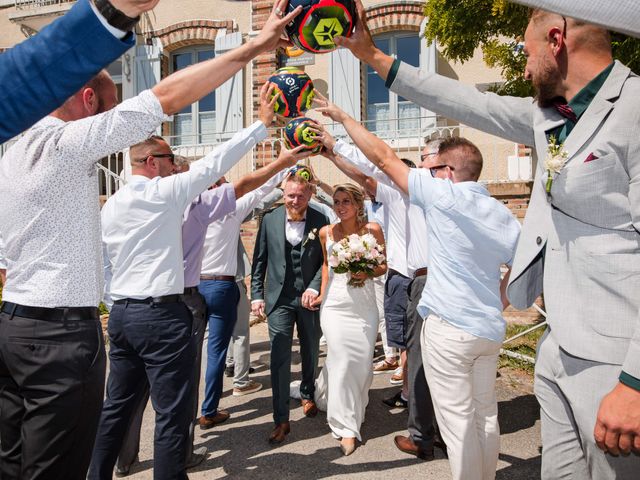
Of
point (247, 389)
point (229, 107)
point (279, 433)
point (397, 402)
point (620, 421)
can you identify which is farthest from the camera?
point (229, 107)

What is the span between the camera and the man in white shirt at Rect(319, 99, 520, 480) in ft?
10.7

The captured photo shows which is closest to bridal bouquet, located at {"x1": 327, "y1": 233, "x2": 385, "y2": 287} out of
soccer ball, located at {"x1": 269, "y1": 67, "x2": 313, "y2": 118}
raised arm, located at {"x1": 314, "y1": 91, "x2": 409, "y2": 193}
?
soccer ball, located at {"x1": 269, "y1": 67, "x2": 313, "y2": 118}

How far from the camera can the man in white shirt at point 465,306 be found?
10.7 feet

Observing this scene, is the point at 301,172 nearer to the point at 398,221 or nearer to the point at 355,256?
the point at 355,256

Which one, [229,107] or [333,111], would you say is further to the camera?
[229,107]

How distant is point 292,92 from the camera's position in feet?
13.9

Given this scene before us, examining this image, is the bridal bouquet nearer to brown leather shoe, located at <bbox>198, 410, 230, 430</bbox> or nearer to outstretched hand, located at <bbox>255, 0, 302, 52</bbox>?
brown leather shoe, located at <bbox>198, 410, 230, 430</bbox>

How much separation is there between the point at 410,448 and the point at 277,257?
2.22 m

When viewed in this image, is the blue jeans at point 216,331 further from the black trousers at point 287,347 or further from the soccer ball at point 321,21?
the soccer ball at point 321,21

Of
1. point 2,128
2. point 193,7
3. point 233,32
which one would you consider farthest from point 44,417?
point 193,7

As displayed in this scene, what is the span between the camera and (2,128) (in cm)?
104

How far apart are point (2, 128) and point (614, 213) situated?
1885 mm

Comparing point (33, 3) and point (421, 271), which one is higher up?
point (33, 3)

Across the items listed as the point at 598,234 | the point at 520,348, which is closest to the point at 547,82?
the point at 598,234
